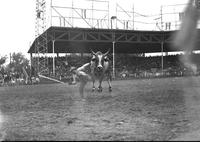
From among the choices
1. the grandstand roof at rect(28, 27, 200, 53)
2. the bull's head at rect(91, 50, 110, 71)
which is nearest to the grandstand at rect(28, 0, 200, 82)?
the grandstand roof at rect(28, 27, 200, 53)

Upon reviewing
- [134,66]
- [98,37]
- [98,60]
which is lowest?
[98,60]

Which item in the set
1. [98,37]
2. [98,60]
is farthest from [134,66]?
[98,60]

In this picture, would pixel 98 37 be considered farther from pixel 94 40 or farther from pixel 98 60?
pixel 98 60

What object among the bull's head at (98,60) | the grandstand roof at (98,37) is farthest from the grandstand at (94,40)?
the bull's head at (98,60)

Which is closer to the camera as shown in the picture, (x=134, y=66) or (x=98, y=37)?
(x=98, y=37)

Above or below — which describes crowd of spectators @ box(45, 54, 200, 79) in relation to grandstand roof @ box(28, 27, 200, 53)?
below

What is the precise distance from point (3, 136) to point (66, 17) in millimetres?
31583

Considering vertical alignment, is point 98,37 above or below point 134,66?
above

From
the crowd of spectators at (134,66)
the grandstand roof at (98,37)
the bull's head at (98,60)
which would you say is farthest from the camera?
the crowd of spectators at (134,66)

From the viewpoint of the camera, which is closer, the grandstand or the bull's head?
the bull's head

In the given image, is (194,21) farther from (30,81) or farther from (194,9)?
(30,81)

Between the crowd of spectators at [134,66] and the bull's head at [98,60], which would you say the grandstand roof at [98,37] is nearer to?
the crowd of spectators at [134,66]

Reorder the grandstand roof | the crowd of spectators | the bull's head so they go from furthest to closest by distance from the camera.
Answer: the crowd of spectators, the grandstand roof, the bull's head

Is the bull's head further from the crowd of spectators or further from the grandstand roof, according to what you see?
the grandstand roof
